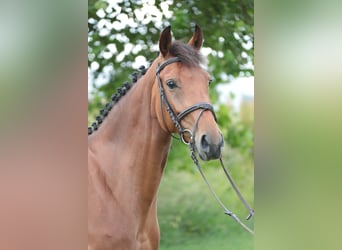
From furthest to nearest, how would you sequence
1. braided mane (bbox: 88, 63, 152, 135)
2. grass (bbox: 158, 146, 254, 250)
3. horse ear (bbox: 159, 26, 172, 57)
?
1. grass (bbox: 158, 146, 254, 250)
2. braided mane (bbox: 88, 63, 152, 135)
3. horse ear (bbox: 159, 26, 172, 57)

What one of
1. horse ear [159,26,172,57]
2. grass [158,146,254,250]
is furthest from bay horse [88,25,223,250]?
grass [158,146,254,250]

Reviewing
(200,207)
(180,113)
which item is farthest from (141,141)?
(200,207)

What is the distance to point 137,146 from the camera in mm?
1627

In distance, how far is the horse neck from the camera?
1.62m

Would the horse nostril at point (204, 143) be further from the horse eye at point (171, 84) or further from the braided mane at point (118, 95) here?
the braided mane at point (118, 95)

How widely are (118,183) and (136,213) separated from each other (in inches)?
4.9

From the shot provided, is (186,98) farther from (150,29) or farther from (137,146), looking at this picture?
(150,29)

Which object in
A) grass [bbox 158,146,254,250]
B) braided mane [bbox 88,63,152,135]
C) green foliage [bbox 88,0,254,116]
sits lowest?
grass [bbox 158,146,254,250]

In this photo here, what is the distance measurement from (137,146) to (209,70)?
196cm

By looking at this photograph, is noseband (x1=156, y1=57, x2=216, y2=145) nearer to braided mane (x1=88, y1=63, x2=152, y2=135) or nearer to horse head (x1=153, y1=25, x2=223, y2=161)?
horse head (x1=153, y1=25, x2=223, y2=161)

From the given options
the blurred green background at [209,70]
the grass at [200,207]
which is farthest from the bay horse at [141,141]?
the grass at [200,207]

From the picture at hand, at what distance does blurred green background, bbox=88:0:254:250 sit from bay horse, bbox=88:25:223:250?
1.06 m
